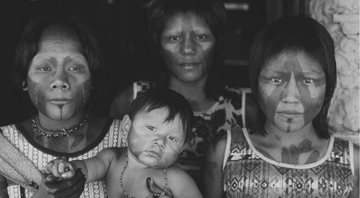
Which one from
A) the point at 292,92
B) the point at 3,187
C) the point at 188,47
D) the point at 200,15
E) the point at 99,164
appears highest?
the point at 200,15

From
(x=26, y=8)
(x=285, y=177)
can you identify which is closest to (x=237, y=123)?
(x=285, y=177)

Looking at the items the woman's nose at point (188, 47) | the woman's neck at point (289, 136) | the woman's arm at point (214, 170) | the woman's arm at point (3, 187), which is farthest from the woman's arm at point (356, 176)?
the woman's arm at point (3, 187)

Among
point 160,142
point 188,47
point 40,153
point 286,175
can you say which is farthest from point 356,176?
point 40,153

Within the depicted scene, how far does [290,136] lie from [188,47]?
2.38 ft

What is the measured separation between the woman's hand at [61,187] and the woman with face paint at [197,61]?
33.5 inches

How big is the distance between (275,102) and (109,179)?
82 centimetres

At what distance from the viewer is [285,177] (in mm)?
2680

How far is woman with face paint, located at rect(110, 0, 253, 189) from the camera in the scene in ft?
10.2

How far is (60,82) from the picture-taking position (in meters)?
2.67

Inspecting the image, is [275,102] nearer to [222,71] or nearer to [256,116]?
[256,116]

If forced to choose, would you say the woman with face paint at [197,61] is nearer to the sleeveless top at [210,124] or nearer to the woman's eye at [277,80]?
the sleeveless top at [210,124]

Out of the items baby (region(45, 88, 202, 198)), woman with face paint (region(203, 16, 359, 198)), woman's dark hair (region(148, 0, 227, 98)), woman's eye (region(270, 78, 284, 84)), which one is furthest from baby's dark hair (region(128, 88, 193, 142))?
woman's dark hair (region(148, 0, 227, 98))

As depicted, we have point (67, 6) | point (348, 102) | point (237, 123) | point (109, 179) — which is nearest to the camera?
point (109, 179)

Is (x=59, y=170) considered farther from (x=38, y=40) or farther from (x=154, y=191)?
(x=38, y=40)
